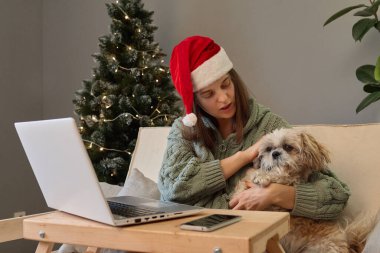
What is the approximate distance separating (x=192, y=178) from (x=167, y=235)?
1.99ft

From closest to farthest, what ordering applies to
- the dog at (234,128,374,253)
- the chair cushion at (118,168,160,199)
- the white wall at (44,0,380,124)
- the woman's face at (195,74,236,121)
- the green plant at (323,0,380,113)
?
the dog at (234,128,374,253) → the woman's face at (195,74,236,121) → the chair cushion at (118,168,160,199) → the green plant at (323,0,380,113) → the white wall at (44,0,380,124)

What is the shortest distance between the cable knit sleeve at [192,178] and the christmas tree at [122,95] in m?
1.28

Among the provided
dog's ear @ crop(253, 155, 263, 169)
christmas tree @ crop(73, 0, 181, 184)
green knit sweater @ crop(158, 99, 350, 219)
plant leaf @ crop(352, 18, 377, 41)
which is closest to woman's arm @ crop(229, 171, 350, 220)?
green knit sweater @ crop(158, 99, 350, 219)

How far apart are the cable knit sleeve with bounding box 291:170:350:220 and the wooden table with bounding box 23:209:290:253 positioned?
39 cm

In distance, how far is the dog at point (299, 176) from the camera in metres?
1.40

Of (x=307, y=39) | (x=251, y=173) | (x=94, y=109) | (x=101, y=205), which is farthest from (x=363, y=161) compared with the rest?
(x=94, y=109)

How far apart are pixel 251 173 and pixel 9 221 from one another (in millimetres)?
906

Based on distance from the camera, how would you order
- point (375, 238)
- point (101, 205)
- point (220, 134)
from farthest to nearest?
point (220, 134) → point (375, 238) → point (101, 205)

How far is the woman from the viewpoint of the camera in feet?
4.68

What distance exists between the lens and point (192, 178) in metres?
1.50

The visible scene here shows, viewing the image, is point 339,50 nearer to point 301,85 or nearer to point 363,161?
point 301,85

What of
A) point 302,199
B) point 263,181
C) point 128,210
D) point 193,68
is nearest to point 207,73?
point 193,68

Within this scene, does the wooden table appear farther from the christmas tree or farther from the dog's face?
the christmas tree

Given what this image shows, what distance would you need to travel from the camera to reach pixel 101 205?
3.16 ft
